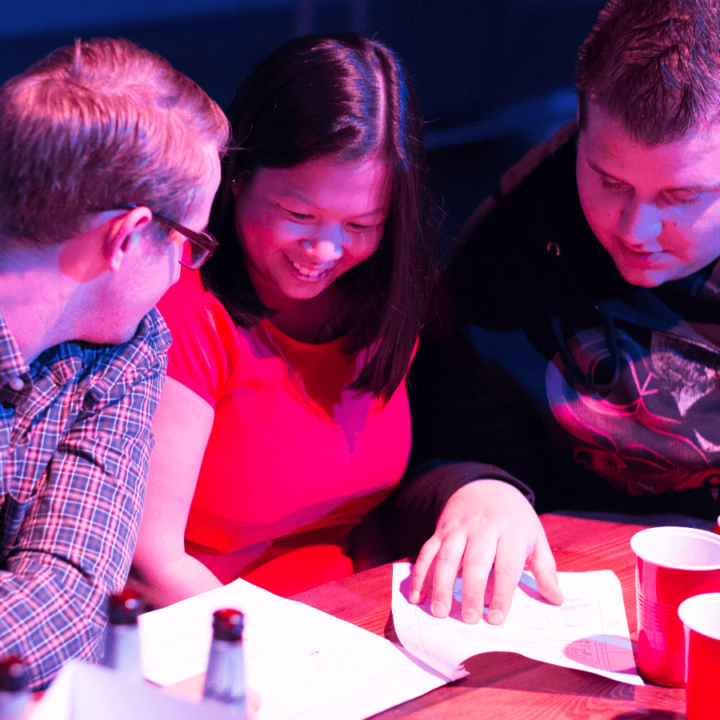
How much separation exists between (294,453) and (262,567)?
219mm

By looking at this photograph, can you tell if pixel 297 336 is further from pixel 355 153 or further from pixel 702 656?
pixel 702 656

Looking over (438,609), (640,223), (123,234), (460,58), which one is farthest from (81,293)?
(460,58)

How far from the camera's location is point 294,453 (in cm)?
135

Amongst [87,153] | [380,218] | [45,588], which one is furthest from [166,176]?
[45,588]

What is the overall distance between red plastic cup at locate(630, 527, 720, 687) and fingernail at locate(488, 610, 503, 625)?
177 mm

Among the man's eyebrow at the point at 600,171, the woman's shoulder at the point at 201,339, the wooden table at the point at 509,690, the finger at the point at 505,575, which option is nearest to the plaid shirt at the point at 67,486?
the woman's shoulder at the point at 201,339

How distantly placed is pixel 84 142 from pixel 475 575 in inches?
28.9

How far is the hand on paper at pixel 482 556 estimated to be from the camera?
1.03m

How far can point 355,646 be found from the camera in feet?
3.09

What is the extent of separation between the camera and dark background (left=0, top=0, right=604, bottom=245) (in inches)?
65.5

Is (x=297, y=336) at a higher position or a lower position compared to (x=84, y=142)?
lower

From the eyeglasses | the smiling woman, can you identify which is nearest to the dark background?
the smiling woman

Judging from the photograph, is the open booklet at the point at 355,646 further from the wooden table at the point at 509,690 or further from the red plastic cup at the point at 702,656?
the red plastic cup at the point at 702,656

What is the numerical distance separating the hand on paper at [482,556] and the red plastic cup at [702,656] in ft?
0.93
